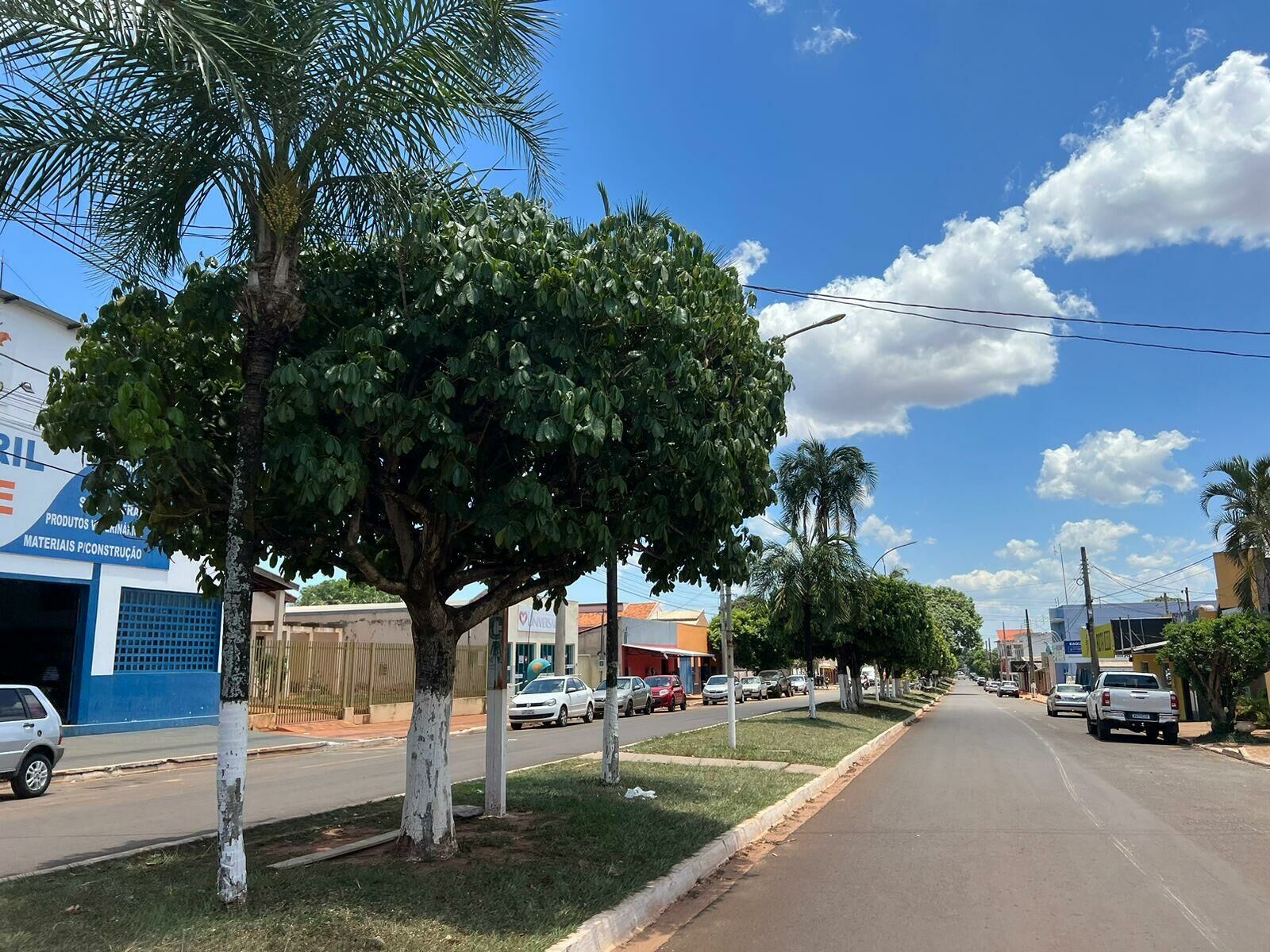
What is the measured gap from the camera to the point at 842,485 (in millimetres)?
34688

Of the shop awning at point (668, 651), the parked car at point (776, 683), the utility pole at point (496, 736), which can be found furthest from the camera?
the parked car at point (776, 683)

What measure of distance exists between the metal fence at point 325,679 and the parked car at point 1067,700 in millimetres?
27902

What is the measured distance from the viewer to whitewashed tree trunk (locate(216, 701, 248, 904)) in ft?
18.7

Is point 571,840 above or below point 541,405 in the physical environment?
below

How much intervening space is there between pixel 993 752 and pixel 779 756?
7.13 meters

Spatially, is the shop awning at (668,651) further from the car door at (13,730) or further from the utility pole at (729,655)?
the car door at (13,730)

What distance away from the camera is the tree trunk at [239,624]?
5734 millimetres

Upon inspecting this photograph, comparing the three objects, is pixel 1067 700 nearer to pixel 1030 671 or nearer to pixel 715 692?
pixel 715 692

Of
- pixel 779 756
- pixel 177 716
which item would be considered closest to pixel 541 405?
pixel 779 756

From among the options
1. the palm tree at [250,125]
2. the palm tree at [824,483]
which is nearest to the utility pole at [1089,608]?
the palm tree at [824,483]

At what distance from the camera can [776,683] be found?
6041cm

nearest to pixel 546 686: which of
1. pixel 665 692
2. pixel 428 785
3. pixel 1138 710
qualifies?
pixel 665 692

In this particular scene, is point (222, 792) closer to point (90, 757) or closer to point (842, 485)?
point (90, 757)

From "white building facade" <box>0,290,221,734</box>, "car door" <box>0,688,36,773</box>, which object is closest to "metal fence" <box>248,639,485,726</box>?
"white building facade" <box>0,290,221,734</box>
